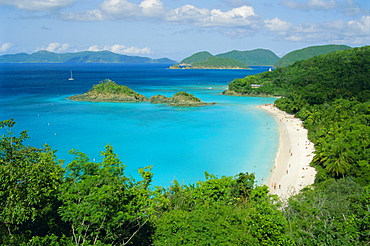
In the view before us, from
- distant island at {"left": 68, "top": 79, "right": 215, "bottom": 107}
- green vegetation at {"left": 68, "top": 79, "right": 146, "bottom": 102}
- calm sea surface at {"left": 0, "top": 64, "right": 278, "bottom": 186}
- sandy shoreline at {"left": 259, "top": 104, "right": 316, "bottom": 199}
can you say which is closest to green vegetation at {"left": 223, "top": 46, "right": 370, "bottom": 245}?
sandy shoreline at {"left": 259, "top": 104, "right": 316, "bottom": 199}

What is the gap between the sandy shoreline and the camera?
78.5 feet

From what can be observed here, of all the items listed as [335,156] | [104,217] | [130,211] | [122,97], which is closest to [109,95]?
[122,97]

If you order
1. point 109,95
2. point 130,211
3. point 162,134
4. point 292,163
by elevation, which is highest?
point 130,211

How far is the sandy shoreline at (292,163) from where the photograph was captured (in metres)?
23.9

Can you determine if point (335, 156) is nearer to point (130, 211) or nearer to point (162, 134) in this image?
point (130, 211)

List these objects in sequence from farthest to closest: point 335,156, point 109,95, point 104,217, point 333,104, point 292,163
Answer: point 109,95, point 333,104, point 292,163, point 335,156, point 104,217

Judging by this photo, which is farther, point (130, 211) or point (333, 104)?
point (333, 104)

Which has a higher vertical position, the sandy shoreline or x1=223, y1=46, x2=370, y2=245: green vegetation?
x1=223, y1=46, x2=370, y2=245: green vegetation

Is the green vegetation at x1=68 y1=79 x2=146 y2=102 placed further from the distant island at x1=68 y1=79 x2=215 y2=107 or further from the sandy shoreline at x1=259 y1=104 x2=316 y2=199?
the sandy shoreline at x1=259 y1=104 x2=316 y2=199

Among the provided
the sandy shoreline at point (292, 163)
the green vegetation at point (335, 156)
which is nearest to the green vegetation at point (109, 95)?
the green vegetation at point (335, 156)

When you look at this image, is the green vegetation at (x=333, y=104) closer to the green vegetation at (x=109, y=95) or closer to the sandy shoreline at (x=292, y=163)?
the sandy shoreline at (x=292, y=163)

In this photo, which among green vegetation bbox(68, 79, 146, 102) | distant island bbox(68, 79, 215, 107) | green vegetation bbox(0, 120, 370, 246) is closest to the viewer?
green vegetation bbox(0, 120, 370, 246)

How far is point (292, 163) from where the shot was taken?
29.0 meters

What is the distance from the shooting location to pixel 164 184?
24.9 m
